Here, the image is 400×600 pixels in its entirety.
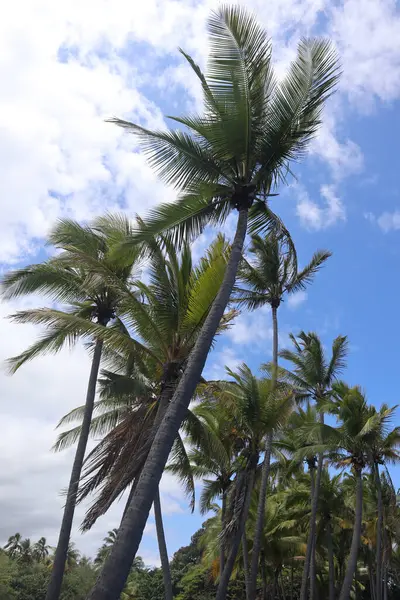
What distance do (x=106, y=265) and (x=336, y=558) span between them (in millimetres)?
26329

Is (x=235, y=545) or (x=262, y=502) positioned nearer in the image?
(x=235, y=545)

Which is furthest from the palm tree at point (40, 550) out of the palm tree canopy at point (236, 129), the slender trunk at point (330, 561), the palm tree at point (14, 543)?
the palm tree canopy at point (236, 129)

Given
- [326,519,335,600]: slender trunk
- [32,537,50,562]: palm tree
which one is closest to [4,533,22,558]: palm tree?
[32,537,50,562]: palm tree

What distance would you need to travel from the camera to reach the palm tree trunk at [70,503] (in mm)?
13047

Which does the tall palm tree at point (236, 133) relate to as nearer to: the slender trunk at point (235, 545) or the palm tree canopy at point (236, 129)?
the palm tree canopy at point (236, 129)

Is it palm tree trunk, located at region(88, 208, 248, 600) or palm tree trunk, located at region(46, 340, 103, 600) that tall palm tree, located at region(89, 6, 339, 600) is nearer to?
palm tree trunk, located at region(88, 208, 248, 600)

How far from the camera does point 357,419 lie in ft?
61.5

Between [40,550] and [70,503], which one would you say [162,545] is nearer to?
[70,503]

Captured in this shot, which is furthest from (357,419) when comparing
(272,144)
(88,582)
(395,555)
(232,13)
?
(88,582)

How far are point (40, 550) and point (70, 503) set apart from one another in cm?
6176

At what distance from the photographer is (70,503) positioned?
13.5 metres

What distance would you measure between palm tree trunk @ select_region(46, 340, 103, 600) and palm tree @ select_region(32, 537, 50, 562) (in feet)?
193

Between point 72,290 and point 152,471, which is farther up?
point 72,290

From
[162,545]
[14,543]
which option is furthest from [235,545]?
[14,543]
